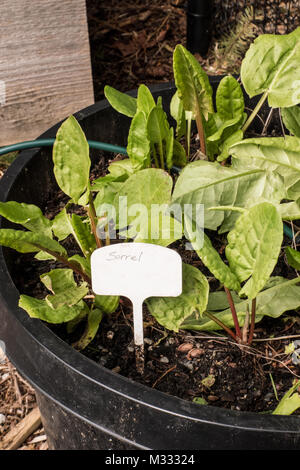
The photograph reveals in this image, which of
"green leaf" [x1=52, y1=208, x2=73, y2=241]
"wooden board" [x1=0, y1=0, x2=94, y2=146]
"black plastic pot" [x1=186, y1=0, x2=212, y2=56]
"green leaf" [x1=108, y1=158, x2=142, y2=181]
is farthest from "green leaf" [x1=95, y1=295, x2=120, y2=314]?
"black plastic pot" [x1=186, y1=0, x2=212, y2=56]

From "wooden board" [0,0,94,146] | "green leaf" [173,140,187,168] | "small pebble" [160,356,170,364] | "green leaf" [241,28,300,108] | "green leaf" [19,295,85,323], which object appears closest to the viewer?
"green leaf" [19,295,85,323]

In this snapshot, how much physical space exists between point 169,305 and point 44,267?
0.96 ft

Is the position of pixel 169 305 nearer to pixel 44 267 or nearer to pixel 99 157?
pixel 44 267

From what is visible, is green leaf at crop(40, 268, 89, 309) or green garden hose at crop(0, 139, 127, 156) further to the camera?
green garden hose at crop(0, 139, 127, 156)

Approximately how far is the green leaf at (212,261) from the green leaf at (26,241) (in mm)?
204

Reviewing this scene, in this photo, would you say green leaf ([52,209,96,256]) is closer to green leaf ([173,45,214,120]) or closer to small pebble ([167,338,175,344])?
small pebble ([167,338,175,344])

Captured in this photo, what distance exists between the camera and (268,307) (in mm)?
853

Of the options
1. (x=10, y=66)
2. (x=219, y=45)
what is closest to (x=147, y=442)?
(x=10, y=66)

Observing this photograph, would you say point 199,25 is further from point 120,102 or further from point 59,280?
point 59,280

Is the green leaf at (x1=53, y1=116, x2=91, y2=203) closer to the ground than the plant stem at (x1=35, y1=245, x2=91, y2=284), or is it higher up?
higher up

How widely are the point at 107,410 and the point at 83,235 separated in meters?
0.27

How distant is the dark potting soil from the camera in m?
0.79

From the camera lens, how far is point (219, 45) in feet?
6.15

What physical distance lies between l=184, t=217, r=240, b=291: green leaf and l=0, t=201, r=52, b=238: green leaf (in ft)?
0.79
